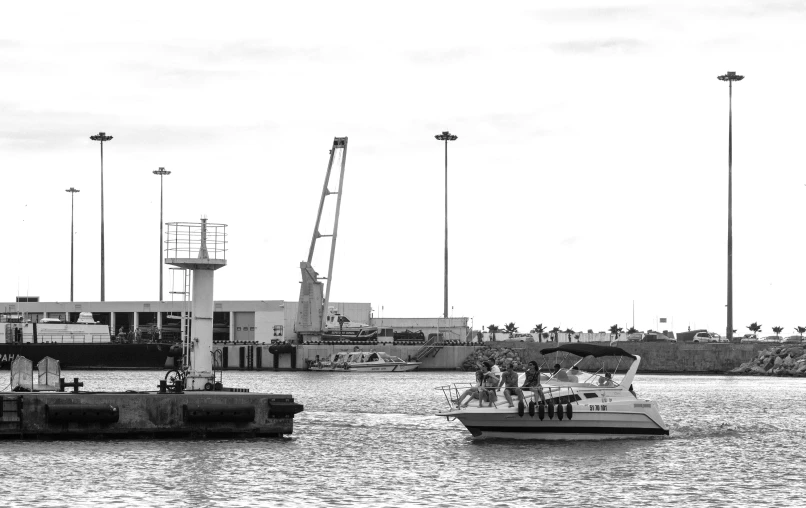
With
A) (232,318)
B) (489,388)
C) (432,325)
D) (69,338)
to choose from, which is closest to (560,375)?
(489,388)

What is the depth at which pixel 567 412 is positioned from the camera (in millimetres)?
44688

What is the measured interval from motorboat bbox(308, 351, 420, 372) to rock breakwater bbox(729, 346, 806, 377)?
107 feet

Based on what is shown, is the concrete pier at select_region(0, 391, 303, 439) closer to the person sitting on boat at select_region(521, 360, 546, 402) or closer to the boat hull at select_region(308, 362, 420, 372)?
the person sitting on boat at select_region(521, 360, 546, 402)

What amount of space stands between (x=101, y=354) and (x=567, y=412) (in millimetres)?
97369

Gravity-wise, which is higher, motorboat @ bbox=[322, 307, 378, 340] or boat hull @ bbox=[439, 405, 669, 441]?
motorboat @ bbox=[322, 307, 378, 340]

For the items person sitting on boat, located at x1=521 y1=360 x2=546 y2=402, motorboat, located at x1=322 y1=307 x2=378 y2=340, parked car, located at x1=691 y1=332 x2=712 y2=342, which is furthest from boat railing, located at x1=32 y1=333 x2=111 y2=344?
person sitting on boat, located at x1=521 y1=360 x2=546 y2=402

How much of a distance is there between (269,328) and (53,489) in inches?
4373

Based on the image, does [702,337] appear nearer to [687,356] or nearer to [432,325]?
[687,356]

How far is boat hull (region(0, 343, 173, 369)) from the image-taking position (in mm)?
133125

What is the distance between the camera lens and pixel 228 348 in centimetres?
13762

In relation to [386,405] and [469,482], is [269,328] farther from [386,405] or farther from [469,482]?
[469,482]

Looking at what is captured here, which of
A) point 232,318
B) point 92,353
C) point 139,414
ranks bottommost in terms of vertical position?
point 92,353

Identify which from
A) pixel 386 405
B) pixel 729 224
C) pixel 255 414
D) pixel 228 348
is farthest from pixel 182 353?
pixel 228 348

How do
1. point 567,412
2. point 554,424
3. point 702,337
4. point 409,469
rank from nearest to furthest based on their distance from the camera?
point 409,469 < point 567,412 < point 554,424 < point 702,337
